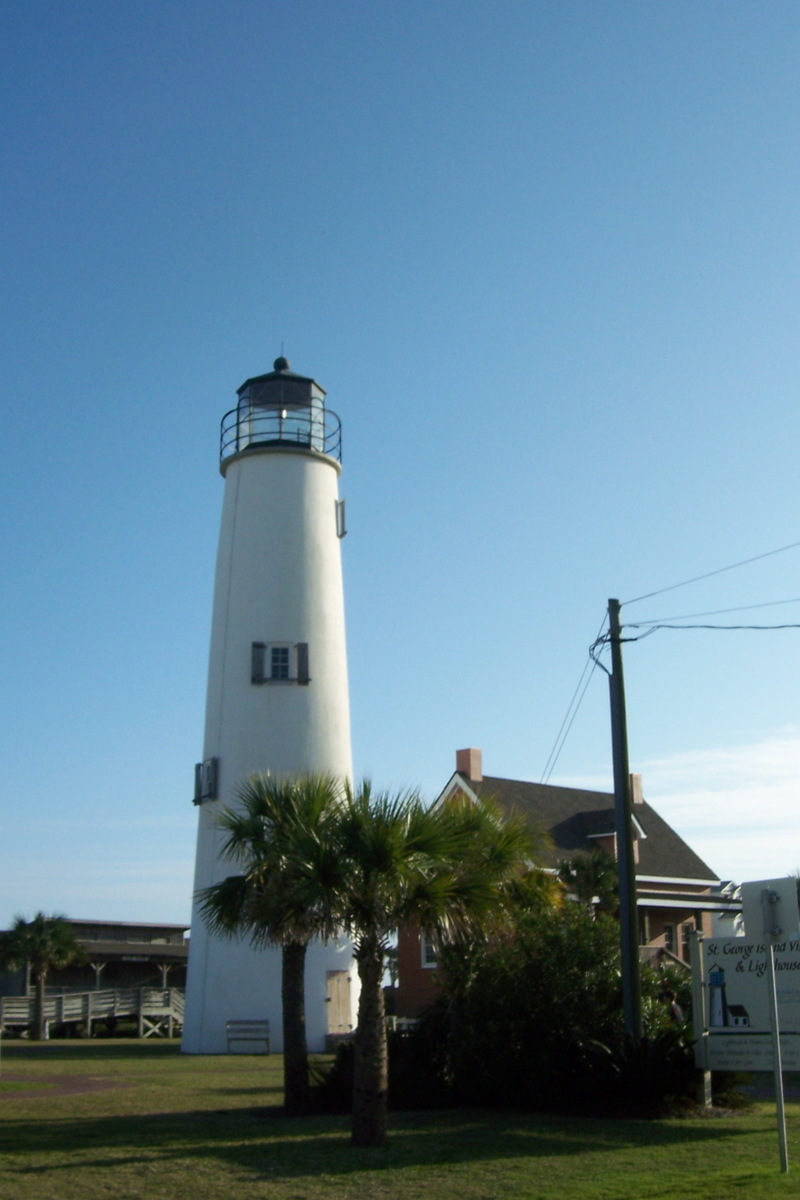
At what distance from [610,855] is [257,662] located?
14700 mm

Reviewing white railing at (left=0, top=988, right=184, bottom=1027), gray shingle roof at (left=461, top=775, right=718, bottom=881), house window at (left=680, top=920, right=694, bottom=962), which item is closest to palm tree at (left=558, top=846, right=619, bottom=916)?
gray shingle roof at (left=461, top=775, right=718, bottom=881)

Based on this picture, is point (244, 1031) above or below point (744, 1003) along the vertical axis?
below

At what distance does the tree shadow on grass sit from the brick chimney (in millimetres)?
23070

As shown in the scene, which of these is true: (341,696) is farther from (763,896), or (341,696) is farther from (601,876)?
(763,896)

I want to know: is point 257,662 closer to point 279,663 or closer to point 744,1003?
point 279,663

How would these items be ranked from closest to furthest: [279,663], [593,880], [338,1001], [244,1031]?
1. [244,1031]
2. [338,1001]
3. [279,663]
4. [593,880]

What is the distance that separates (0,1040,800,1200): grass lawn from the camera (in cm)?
1120

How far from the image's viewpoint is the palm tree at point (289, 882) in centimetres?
1373

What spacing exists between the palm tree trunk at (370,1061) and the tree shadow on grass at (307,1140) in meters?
0.25

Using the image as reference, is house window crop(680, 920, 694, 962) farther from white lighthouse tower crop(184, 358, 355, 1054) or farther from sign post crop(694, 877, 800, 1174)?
sign post crop(694, 877, 800, 1174)

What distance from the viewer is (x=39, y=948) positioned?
41.9 m

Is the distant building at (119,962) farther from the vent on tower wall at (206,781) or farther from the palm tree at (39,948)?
the vent on tower wall at (206,781)

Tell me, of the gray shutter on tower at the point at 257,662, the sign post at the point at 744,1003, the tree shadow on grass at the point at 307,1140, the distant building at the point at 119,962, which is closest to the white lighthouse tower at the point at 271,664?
the gray shutter on tower at the point at 257,662

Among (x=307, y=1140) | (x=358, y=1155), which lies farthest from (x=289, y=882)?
(x=307, y=1140)
